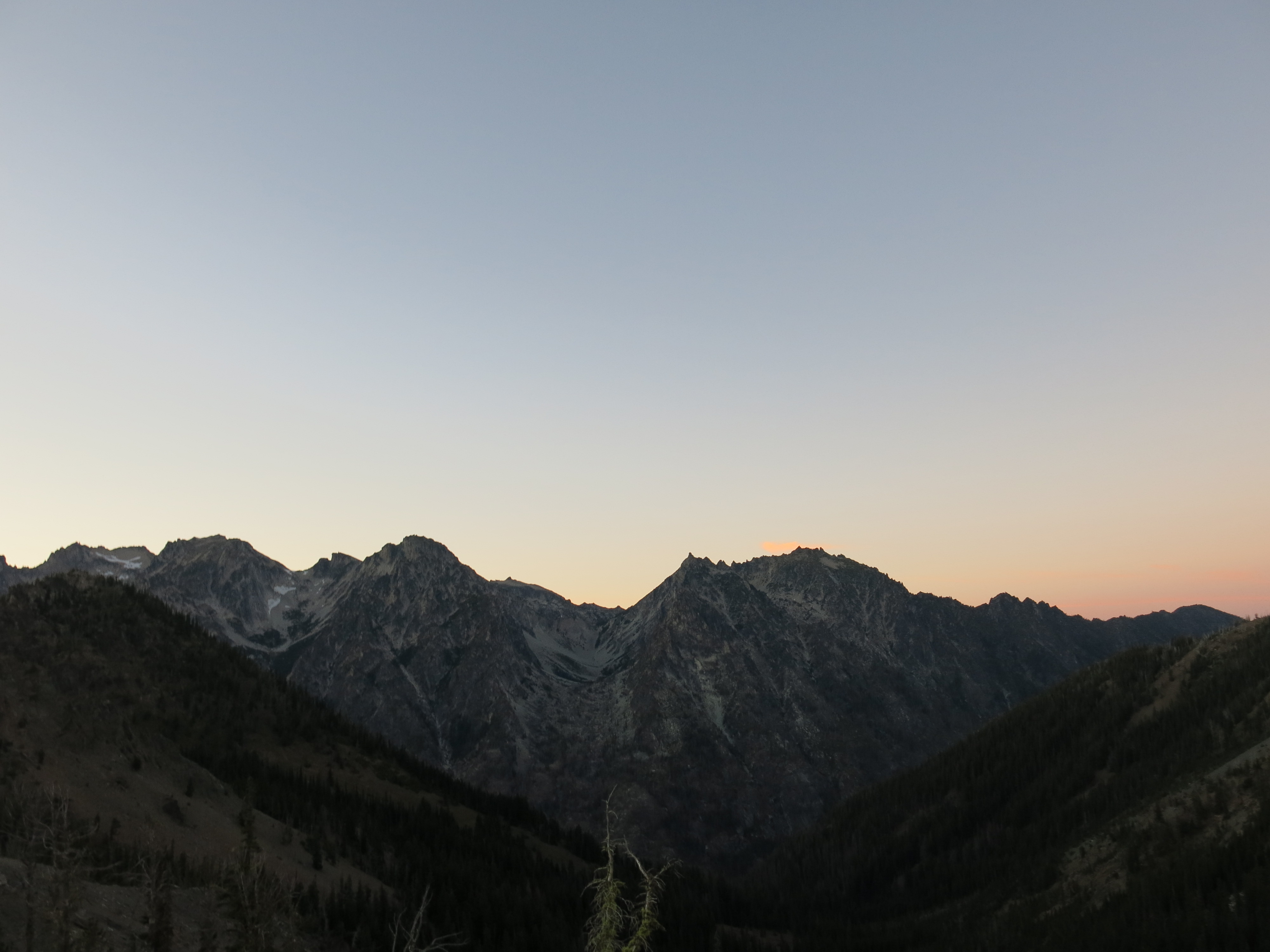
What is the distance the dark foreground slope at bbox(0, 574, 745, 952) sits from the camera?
77.7m

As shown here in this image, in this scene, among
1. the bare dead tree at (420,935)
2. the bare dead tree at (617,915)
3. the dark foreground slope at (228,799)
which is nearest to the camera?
the bare dead tree at (617,915)

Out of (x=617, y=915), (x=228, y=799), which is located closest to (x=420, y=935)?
(x=228, y=799)

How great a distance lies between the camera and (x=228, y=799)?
106 m

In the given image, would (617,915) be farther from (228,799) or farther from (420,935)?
(228,799)

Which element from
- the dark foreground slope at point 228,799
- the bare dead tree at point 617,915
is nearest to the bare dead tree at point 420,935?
the dark foreground slope at point 228,799

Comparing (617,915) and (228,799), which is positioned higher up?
(617,915)

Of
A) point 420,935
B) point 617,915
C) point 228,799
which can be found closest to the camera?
point 617,915

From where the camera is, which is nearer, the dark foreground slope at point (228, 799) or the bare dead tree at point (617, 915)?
the bare dead tree at point (617, 915)

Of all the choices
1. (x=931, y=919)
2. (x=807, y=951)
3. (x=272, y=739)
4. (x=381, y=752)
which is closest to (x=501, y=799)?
(x=381, y=752)

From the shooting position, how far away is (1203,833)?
141500mm

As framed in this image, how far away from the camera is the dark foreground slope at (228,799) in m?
77.7

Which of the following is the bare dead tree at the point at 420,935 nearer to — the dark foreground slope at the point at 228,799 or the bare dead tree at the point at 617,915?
the dark foreground slope at the point at 228,799

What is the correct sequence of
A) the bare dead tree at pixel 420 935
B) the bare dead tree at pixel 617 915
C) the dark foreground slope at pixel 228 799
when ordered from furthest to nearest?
the dark foreground slope at pixel 228 799 < the bare dead tree at pixel 420 935 < the bare dead tree at pixel 617 915

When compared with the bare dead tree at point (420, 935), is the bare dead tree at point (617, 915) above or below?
above
